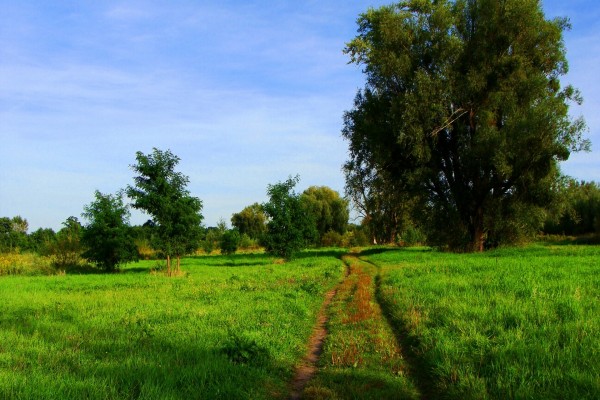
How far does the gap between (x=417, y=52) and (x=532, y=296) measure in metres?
27.4

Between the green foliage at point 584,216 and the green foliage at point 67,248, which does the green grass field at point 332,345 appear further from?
the green foliage at point 584,216

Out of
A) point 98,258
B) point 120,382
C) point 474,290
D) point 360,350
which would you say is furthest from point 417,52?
point 120,382

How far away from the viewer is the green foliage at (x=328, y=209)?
293ft

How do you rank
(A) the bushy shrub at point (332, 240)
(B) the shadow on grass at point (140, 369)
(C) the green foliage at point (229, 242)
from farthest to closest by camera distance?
(A) the bushy shrub at point (332, 240) → (C) the green foliage at point (229, 242) → (B) the shadow on grass at point (140, 369)

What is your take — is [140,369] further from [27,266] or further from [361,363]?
[27,266]

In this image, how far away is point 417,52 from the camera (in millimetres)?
34125

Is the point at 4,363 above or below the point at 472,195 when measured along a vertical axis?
below

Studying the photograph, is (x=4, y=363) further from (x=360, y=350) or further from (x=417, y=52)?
(x=417, y=52)

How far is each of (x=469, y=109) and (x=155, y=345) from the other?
1235 inches

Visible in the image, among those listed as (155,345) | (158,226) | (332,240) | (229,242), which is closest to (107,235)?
(158,226)

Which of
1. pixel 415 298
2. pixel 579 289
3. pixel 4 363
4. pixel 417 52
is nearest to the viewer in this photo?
pixel 4 363

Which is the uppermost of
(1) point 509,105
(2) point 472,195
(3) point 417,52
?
(3) point 417,52

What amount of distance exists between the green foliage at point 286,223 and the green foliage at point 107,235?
11.3 m

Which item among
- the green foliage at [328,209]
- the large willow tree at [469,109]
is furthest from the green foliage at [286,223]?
the green foliage at [328,209]
